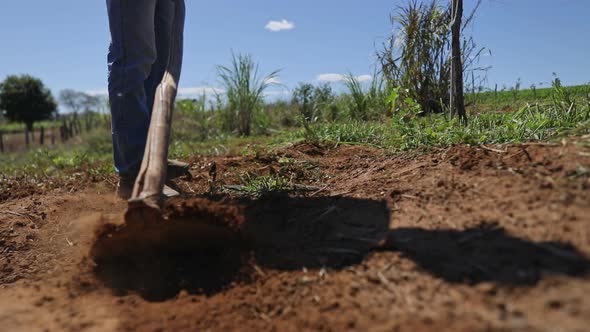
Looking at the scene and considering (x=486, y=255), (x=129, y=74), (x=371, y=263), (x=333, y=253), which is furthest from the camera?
(x=129, y=74)

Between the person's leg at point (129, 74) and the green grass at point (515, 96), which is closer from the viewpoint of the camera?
the person's leg at point (129, 74)

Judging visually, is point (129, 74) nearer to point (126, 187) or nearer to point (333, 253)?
point (126, 187)

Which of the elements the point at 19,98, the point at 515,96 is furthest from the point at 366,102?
the point at 19,98

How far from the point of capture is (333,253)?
1705 mm

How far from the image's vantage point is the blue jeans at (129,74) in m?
2.20

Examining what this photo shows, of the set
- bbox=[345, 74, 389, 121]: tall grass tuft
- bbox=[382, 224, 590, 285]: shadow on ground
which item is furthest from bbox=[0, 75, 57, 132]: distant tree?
bbox=[382, 224, 590, 285]: shadow on ground

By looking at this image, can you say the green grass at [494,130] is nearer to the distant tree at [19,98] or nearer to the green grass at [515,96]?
the green grass at [515,96]

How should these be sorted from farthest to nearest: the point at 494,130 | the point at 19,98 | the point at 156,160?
the point at 19,98 → the point at 494,130 → the point at 156,160

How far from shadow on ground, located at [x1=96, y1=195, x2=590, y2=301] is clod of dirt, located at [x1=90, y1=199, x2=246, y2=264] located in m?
0.03

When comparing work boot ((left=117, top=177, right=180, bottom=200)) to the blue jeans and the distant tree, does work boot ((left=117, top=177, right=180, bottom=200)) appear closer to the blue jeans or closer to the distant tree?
the blue jeans

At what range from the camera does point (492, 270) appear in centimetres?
128

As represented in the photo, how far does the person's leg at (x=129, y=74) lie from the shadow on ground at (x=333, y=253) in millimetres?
614

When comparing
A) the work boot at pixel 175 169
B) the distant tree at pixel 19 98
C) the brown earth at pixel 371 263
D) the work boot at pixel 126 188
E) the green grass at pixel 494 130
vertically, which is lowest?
the brown earth at pixel 371 263

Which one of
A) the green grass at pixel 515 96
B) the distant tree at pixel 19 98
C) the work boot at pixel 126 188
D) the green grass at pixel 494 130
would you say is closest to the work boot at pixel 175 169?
the work boot at pixel 126 188
